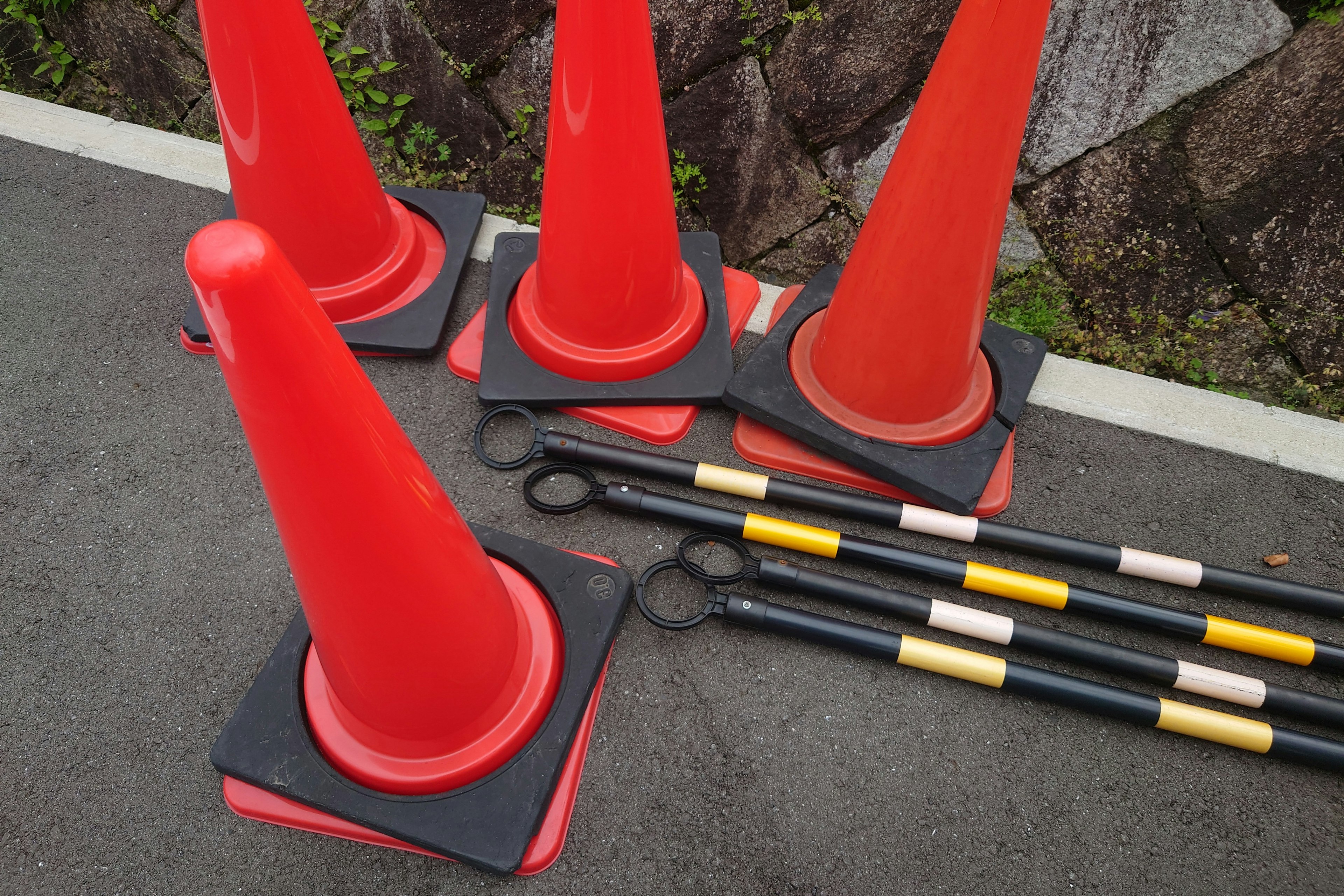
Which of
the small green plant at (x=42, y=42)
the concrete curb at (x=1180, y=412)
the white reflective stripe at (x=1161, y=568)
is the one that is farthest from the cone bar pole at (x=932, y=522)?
the small green plant at (x=42, y=42)

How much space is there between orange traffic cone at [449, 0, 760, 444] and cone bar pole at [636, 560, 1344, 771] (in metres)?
0.47

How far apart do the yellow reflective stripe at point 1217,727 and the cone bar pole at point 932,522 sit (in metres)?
0.26

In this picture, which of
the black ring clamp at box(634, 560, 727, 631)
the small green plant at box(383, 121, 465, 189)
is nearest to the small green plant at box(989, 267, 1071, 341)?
the black ring clamp at box(634, 560, 727, 631)

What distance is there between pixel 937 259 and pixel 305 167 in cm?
130

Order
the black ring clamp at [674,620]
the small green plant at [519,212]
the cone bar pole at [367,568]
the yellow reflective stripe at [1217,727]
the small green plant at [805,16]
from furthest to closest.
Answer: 1. the small green plant at [519,212]
2. the small green plant at [805,16]
3. the black ring clamp at [674,620]
4. the yellow reflective stripe at [1217,727]
5. the cone bar pole at [367,568]

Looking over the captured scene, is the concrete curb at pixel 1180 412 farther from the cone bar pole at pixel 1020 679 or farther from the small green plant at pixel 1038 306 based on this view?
the cone bar pole at pixel 1020 679

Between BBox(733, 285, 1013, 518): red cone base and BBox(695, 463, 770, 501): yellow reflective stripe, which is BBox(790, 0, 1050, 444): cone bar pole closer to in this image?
BBox(733, 285, 1013, 518): red cone base

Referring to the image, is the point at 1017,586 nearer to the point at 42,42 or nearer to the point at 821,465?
the point at 821,465

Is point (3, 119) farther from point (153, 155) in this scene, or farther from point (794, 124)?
point (794, 124)

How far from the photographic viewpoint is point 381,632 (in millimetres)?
1074

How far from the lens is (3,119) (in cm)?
256

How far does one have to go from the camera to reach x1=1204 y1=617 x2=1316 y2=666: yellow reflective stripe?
1435 mm

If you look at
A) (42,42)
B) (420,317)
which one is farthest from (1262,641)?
Result: (42,42)

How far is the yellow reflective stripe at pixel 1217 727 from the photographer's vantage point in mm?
1356
